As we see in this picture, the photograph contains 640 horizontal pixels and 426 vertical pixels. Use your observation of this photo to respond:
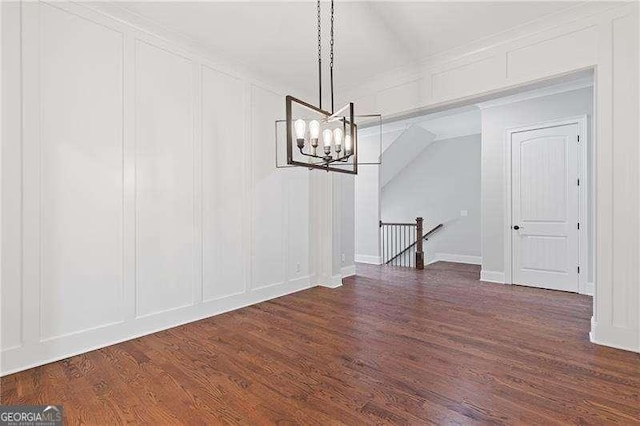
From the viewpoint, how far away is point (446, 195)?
26.9ft

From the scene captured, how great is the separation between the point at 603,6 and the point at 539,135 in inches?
95.4

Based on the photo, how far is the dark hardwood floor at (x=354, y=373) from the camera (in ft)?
6.45

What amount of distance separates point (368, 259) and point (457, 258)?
225cm

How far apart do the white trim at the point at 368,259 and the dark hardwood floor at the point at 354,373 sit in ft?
11.2

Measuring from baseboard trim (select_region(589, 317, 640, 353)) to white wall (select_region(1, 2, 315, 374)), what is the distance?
12.0 ft

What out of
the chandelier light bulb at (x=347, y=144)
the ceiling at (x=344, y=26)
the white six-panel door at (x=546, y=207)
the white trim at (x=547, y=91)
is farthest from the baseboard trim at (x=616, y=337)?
the white trim at (x=547, y=91)

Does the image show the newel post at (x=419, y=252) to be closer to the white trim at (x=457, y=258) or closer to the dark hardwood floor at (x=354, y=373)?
the white trim at (x=457, y=258)

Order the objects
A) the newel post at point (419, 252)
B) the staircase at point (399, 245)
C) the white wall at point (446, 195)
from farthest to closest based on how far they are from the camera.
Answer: the staircase at point (399, 245), the white wall at point (446, 195), the newel post at point (419, 252)

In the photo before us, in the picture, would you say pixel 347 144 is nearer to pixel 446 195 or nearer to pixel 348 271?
pixel 348 271

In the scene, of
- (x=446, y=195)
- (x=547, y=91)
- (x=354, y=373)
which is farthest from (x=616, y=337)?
(x=446, y=195)

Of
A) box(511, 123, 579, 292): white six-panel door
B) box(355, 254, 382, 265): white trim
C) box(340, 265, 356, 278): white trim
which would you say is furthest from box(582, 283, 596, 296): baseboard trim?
box(355, 254, 382, 265): white trim

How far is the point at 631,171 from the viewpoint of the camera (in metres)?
2.80

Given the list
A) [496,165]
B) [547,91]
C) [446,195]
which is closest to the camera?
[547,91]

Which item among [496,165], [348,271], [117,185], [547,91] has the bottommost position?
[348,271]
